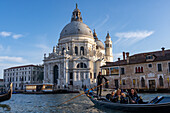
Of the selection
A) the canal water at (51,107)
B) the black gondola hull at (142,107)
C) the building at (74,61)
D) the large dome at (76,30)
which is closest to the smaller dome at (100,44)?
the building at (74,61)

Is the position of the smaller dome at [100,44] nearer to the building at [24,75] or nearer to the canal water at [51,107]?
the building at [24,75]

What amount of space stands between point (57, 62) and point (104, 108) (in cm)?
4224

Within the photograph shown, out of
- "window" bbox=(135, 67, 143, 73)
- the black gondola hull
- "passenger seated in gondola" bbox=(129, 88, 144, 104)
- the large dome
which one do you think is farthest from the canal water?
the large dome

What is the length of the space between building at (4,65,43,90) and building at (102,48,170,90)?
117 ft

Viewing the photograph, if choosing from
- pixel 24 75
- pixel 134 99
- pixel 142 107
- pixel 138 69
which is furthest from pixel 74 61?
pixel 142 107

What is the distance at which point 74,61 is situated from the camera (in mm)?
53312

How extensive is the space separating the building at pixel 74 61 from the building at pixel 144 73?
45.1ft

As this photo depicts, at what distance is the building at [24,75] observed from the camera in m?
64.4

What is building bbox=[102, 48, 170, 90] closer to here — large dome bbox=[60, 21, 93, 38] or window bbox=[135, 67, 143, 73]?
window bbox=[135, 67, 143, 73]

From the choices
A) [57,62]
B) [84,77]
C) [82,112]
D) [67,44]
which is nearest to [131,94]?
[82,112]

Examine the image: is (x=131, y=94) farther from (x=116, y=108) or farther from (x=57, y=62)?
(x=57, y=62)

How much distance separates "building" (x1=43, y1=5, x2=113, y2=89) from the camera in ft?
170

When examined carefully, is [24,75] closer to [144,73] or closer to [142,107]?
[144,73]

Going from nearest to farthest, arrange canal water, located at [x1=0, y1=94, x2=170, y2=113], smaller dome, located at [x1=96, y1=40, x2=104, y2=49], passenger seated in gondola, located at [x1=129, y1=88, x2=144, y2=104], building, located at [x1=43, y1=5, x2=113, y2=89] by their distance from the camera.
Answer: passenger seated in gondola, located at [x1=129, y1=88, x2=144, y2=104]
canal water, located at [x1=0, y1=94, x2=170, y2=113]
building, located at [x1=43, y1=5, x2=113, y2=89]
smaller dome, located at [x1=96, y1=40, x2=104, y2=49]
